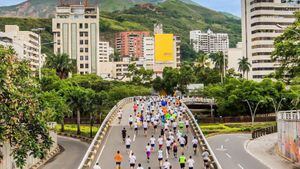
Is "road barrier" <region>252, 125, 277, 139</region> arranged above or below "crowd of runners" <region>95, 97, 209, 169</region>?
below

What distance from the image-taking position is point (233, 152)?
198ft

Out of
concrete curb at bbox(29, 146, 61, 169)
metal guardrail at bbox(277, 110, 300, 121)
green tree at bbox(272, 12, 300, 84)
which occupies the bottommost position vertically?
concrete curb at bbox(29, 146, 61, 169)

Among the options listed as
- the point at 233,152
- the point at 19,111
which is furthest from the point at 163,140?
the point at 233,152

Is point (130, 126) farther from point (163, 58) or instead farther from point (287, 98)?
point (163, 58)

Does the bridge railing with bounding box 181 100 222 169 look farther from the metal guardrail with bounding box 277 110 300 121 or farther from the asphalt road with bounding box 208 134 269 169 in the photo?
the metal guardrail with bounding box 277 110 300 121

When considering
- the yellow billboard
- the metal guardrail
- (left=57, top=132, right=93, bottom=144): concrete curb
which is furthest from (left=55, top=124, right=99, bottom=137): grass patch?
the yellow billboard

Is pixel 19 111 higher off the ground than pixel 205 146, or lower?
higher

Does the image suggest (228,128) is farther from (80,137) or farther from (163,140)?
(163,140)

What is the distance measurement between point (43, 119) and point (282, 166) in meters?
22.5

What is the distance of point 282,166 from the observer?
49000 millimetres

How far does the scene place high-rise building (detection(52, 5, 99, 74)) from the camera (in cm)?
17225

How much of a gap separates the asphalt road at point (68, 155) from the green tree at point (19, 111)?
60.3 feet

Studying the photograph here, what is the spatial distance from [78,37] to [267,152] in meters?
119

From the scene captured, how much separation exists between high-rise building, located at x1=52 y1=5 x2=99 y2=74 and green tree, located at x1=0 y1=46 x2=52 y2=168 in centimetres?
13304
